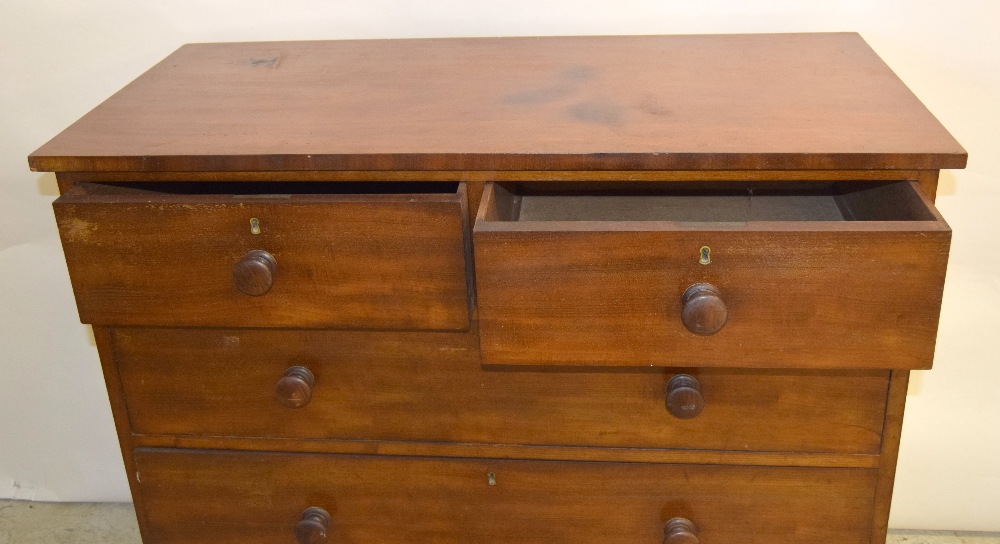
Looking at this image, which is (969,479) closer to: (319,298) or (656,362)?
(656,362)

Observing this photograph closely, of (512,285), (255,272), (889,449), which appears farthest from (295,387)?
(889,449)

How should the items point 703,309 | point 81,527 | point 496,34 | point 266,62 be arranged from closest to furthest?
point 703,309, point 266,62, point 496,34, point 81,527

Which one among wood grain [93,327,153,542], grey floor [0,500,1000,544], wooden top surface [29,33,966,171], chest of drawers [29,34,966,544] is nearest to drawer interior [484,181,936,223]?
chest of drawers [29,34,966,544]

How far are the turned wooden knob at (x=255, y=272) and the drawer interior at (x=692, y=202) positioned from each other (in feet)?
0.83

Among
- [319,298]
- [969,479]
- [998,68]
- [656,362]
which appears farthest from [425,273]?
[969,479]

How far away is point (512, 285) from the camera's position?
Answer: 35.3 inches

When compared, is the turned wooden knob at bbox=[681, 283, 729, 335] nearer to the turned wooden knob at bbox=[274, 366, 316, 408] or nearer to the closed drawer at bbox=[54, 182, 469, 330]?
the closed drawer at bbox=[54, 182, 469, 330]

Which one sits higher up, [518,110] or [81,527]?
[518,110]

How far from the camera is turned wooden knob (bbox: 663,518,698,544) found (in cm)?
109

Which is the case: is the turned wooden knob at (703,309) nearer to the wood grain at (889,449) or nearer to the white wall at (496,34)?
the wood grain at (889,449)

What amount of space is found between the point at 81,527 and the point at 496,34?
1200 mm

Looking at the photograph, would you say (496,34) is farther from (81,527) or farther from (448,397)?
(81,527)

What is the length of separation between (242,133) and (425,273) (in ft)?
0.82

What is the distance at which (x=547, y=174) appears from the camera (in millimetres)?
926
